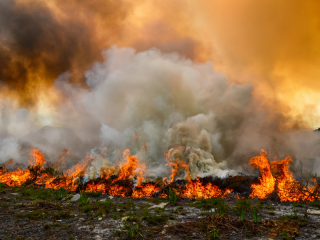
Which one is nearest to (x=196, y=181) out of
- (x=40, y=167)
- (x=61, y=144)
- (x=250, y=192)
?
(x=250, y=192)

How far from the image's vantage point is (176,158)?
114ft

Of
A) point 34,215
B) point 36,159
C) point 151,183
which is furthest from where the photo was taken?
point 36,159

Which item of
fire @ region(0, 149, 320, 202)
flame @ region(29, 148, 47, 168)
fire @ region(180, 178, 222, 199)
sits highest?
flame @ region(29, 148, 47, 168)

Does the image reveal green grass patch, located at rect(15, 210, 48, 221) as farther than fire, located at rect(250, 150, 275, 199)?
No

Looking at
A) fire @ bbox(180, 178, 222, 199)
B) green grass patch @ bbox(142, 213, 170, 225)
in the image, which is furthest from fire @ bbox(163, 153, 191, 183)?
green grass patch @ bbox(142, 213, 170, 225)

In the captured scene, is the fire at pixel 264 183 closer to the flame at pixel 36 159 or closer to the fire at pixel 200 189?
the fire at pixel 200 189

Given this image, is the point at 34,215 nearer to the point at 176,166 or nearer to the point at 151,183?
the point at 151,183

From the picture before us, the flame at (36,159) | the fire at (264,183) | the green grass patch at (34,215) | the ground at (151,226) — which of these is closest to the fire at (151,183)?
the fire at (264,183)

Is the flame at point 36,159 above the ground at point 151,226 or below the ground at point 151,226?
above

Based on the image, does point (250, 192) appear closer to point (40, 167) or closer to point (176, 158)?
point (176, 158)

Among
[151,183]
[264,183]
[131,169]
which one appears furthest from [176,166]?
[264,183]

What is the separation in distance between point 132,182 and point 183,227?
20.0 metres

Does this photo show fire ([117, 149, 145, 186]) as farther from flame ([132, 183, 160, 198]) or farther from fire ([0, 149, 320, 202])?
flame ([132, 183, 160, 198])

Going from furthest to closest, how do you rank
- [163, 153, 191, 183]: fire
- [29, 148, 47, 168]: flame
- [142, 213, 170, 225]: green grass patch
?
[29, 148, 47, 168]: flame → [163, 153, 191, 183]: fire → [142, 213, 170, 225]: green grass patch
